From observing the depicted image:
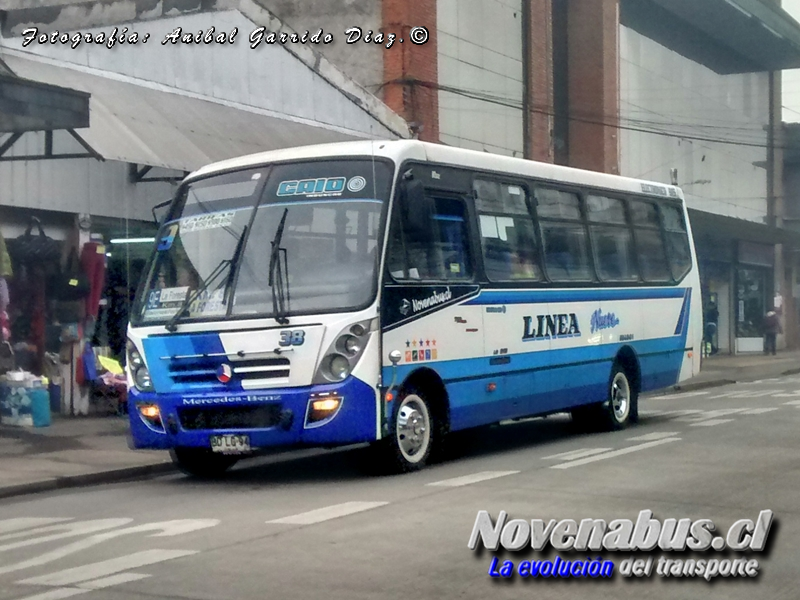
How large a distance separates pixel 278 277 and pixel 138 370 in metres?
1.68

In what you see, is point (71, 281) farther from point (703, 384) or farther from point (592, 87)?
point (592, 87)

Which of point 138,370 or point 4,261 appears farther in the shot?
point 4,261

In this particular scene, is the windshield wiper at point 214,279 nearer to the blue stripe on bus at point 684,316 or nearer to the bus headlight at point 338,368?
the bus headlight at point 338,368

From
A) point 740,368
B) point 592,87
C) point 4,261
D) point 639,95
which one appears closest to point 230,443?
point 4,261

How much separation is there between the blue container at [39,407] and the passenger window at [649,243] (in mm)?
7960

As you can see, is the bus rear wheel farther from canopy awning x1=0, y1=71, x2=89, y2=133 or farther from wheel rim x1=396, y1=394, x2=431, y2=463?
canopy awning x1=0, y1=71, x2=89, y2=133

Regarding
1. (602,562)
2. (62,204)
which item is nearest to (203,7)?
(62,204)

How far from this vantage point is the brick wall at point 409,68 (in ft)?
86.6

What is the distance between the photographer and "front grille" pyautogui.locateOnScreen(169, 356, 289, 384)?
10.8m

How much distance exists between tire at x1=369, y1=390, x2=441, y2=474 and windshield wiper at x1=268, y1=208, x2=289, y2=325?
1.37 meters

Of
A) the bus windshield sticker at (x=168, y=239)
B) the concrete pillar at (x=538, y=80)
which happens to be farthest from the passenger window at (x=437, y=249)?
the concrete pillar at (x=538, y=80)

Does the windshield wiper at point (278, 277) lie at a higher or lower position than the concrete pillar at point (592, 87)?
lower

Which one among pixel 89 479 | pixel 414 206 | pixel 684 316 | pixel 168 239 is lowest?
pixel 89 479

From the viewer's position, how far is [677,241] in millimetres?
17453
